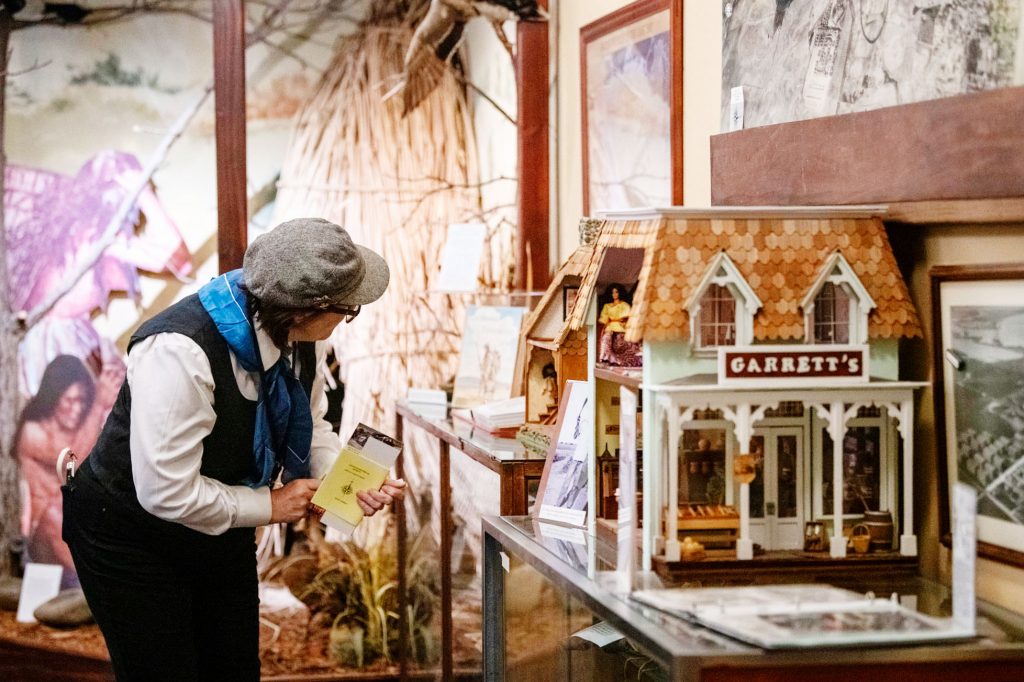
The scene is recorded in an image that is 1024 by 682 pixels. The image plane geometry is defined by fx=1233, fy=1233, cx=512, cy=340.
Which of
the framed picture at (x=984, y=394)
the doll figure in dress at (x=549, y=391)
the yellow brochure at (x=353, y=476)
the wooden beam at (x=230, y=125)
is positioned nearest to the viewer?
the framed picture at (x=984, y=394)

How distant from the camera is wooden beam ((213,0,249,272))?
12.0 ft

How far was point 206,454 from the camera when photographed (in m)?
2.47

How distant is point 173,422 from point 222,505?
208 mm

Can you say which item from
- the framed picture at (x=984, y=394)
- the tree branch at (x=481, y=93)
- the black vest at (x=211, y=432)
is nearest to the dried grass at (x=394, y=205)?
the tree branch at (x=481, y=93)

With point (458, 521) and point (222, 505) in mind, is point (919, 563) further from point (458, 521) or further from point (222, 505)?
point (458, 521)

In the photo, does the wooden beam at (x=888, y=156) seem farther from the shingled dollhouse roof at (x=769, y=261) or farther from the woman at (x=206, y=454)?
the woman at (x=206, y=454)

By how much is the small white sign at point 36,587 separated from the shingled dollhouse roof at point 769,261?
3113 millimetres

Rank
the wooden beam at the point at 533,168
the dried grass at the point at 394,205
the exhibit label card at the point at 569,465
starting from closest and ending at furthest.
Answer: the exhibit label card at the point at 569,465 → the wooden beam at the point at 533,168 → the dried grass at the point at 394,205

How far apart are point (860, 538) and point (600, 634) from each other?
17.4 inches

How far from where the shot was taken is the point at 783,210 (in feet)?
6.00

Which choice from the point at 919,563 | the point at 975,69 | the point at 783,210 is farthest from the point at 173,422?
the point at 975,69

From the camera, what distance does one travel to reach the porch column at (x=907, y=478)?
1.78 m

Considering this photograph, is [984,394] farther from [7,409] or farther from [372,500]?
[7,409]

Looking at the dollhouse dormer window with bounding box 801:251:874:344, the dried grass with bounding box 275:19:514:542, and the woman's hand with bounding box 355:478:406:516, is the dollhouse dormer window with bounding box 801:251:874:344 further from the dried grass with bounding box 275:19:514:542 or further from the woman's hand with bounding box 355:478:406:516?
the dried grass with bounding box 275:19:514:542
